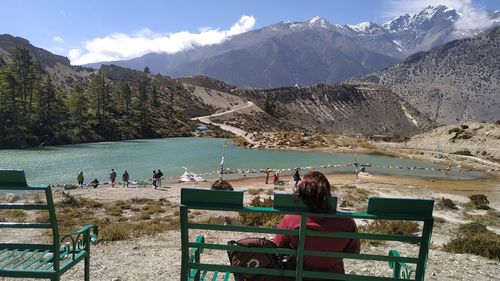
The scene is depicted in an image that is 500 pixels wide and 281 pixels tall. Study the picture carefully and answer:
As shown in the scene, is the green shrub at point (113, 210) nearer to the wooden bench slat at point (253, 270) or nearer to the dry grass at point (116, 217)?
the dry grass at point (116, 217)

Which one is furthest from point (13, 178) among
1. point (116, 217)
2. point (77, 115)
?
point (77, 115)

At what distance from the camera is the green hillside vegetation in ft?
263

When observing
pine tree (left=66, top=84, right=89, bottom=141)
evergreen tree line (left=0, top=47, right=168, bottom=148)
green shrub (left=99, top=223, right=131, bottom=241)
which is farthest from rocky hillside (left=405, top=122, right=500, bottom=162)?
green shrub (left=99, top=223, right=131, bottom=241)

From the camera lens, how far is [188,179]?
3931 centimetres

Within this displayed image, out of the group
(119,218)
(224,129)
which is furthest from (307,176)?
(224,129)

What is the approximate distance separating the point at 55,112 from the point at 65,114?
3.28 meters

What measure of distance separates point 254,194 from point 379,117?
17738 cm

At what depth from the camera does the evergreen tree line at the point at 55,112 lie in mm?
79562

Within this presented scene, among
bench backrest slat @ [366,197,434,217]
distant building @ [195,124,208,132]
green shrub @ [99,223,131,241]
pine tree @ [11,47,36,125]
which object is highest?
pine tree @ [11,47,36,125]

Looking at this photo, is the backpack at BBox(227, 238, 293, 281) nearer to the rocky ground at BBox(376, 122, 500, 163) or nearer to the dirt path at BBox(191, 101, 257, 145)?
the rocky ground at BBox(376, 122, 500, 163)

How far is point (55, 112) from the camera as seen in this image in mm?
89438

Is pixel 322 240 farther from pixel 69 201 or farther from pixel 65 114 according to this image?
pixel 65 114

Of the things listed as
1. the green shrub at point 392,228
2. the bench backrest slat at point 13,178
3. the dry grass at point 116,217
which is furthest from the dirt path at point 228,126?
the bench backrest slat at point 13,178

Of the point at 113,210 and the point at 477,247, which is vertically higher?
the point at 477,247
